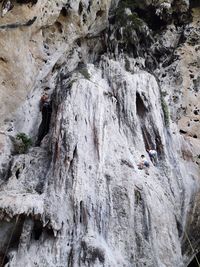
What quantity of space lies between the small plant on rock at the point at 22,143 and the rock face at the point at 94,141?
0.34 feet

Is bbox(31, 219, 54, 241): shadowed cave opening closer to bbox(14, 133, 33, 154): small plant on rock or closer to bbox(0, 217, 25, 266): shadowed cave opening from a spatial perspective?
bbox(0, 217, 25, 266): shadowed cave opening

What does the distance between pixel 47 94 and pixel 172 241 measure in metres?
5.93

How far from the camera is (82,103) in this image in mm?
12031

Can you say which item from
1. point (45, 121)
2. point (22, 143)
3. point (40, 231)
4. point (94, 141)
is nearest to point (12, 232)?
point (40, 231)

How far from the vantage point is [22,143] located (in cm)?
1164

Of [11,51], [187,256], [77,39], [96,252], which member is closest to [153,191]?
[187,256]

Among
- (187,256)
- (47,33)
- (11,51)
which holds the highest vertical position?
(47,33)

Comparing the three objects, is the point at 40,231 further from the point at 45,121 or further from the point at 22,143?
the point at 45,121

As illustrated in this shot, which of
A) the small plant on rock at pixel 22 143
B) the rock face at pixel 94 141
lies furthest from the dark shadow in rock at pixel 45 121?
the small plant on rock at pixel 22 143

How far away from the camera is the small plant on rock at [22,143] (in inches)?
452

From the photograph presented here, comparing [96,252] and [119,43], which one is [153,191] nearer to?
[96,252]

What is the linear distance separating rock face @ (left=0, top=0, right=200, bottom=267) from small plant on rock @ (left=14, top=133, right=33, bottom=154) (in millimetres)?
103

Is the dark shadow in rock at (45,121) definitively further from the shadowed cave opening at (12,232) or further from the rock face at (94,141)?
the shadowed cave opening at (12,232)

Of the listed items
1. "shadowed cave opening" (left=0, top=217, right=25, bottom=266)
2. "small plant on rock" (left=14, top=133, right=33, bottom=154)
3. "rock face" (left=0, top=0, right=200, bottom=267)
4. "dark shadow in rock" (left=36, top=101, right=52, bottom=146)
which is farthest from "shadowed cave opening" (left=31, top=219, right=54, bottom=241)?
"dark shadow in rock" (left=36, top=101, right=52, bottom=146)
